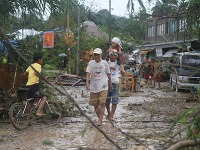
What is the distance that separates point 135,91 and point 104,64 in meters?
10.8

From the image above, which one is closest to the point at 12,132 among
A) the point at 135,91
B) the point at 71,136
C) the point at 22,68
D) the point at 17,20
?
the point at 71,136

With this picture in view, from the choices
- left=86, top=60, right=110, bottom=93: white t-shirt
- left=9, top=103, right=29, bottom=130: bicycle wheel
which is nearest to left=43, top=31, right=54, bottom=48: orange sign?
left=86, top=60, right=110, bottom=93: white t-shirt

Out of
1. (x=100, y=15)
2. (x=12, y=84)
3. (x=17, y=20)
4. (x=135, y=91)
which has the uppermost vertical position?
(x=100, y=15)

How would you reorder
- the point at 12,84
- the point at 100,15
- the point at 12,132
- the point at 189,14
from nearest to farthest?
the point at 12,132 → the point at 12,84 → the point at 189,14 → the point at 100,15

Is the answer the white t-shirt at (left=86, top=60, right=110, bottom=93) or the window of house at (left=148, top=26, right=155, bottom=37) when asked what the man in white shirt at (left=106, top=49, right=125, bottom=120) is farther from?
the window of house at (left=148, top=26, right=155, bottom=37)

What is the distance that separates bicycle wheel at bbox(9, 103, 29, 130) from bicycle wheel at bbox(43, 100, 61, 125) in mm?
654

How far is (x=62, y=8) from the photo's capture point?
9820 millimetres

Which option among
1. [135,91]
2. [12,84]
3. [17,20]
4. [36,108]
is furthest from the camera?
[135,91]

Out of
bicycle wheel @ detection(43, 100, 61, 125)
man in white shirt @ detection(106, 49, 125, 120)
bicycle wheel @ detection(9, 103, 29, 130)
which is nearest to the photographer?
bicycle wheel @ detection(9, 103, 29, 130)

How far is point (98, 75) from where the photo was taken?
8.63 m

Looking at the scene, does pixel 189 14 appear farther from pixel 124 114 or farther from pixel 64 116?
pixel 64 116

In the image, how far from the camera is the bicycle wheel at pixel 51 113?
8.98m

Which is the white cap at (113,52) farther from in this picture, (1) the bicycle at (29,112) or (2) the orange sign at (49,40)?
(2) the orange sign at (49,40)

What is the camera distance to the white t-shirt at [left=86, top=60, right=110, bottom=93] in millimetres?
8617
